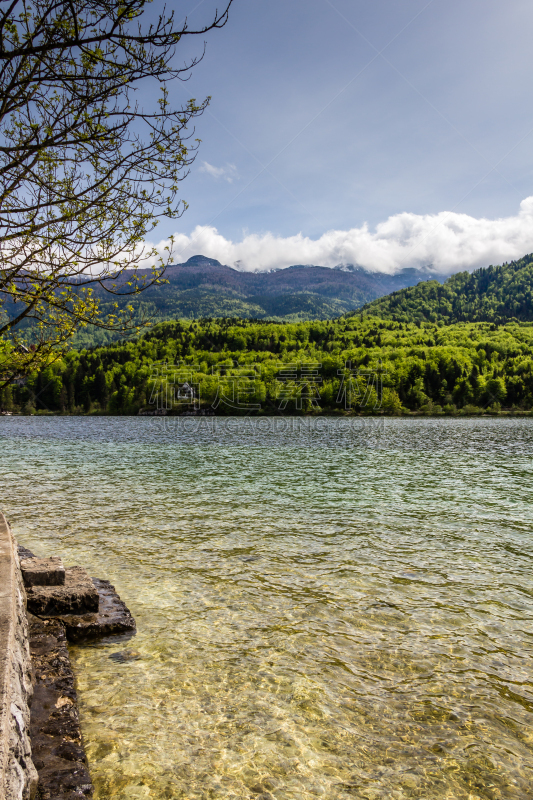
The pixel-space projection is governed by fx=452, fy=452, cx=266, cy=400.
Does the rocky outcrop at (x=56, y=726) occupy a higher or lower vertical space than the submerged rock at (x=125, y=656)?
higher

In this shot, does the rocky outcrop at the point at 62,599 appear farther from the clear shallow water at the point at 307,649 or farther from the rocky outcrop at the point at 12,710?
the rocky outcrop at the point at 12,710

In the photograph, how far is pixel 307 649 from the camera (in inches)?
341

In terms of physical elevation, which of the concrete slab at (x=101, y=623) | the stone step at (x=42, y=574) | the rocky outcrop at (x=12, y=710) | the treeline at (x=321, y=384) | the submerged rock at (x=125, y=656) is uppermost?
the treeline at (x=321, y=384)

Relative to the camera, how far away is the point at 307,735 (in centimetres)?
640

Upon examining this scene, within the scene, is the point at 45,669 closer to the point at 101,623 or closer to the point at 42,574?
the point at 101,623

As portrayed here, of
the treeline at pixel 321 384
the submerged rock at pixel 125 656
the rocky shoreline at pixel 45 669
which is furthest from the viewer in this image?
the treeline at pixel 321 384

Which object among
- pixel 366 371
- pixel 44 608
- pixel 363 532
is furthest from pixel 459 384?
pixel 44 608

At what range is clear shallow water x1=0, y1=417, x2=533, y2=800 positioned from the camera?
5758 millimetres

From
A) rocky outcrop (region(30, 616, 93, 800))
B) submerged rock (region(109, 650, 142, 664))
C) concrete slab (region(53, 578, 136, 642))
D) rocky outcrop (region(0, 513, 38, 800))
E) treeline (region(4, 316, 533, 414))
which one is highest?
treeline (region(4, 316, 533, 414))

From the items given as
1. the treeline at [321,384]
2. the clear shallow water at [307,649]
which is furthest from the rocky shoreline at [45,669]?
the treeline at [321,384]

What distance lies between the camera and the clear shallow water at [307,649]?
5.76m

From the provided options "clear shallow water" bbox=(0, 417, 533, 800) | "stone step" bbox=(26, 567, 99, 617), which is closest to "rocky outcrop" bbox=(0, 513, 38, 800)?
"clear shallow water" bbox=(0, 417, 533, 800)

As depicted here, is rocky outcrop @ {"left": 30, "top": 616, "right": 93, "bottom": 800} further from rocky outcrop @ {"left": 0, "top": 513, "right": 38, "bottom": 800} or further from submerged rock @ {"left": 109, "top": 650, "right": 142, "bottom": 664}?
submerged rock @ {"left": 109, "top": 650, "right": 142, "bottom": 664}

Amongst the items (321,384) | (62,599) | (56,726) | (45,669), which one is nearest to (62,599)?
(62,599)
